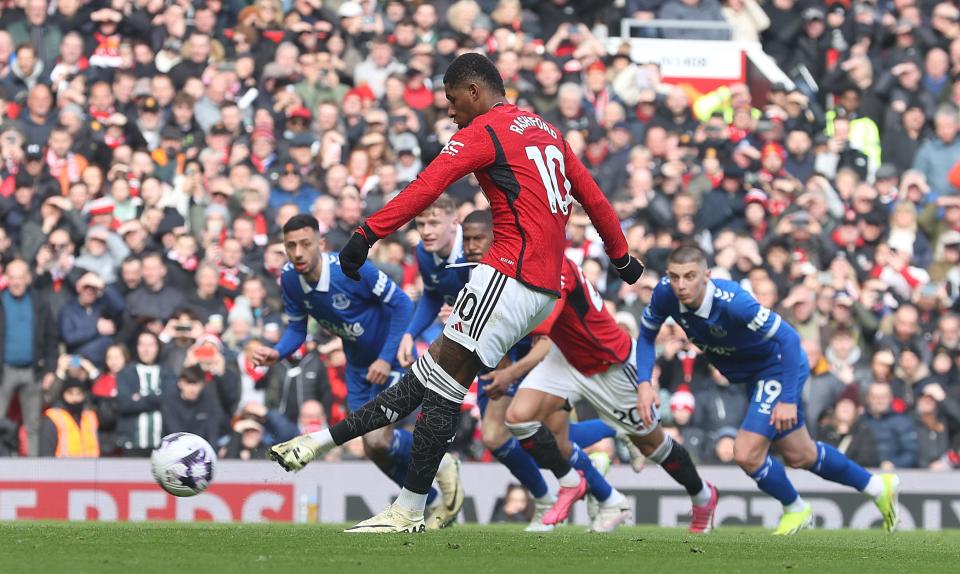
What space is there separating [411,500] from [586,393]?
342cm

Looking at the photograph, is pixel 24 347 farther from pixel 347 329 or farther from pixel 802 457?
pixel 802 457

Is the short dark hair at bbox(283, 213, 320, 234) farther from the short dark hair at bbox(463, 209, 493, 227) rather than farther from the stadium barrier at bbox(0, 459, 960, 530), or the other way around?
the stadium barrier at bbox(0, 459, 960, 530)

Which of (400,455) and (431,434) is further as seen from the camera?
(400,455)

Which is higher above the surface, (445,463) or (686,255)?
(686,255)

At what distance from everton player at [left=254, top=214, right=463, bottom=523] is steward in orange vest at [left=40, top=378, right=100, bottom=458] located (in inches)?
171

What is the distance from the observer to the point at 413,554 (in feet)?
25.5

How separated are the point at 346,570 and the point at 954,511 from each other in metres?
10.2

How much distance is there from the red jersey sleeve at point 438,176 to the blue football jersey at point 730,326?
11.0 feet

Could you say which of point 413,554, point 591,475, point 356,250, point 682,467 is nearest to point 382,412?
point 356,250

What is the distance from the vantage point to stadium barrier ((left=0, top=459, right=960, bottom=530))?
15.3 meters

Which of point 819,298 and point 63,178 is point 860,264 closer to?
point 819,298

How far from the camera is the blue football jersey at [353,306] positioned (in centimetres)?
1182

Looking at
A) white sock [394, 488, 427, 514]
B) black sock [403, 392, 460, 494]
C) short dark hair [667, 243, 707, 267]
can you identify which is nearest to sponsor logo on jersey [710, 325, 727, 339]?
short dark hair [667, 243, 707, 267]

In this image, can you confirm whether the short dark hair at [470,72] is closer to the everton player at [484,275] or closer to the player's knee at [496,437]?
the everton player at [484,275]
